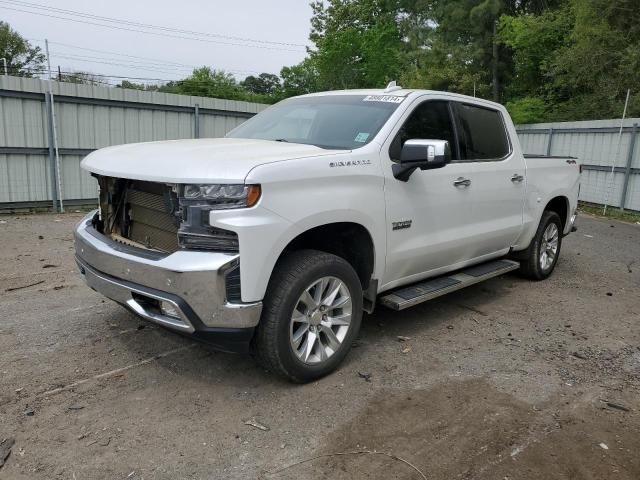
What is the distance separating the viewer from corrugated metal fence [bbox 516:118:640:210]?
1289 centimetres

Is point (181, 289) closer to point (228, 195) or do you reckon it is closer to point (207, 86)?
point (228, 195)

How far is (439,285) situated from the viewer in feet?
15.0

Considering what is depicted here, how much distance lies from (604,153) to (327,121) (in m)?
11.8

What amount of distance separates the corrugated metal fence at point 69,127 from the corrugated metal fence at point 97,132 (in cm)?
1

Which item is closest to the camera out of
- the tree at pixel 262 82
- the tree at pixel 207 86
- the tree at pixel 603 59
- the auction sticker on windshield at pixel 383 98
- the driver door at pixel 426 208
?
the driver door at pixel 426 208

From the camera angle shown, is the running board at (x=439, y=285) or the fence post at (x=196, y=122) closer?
the running board at (x=439, y=285)

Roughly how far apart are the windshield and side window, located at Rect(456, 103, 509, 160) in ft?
2.91

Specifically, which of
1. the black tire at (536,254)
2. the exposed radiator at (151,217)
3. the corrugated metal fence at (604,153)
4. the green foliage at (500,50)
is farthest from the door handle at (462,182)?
the corrugated metal fence at (604,153)

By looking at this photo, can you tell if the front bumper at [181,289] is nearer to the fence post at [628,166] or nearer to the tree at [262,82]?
the fence post at [628,166]

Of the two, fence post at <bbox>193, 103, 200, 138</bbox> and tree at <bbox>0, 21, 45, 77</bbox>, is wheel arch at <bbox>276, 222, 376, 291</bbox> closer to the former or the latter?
fence post at <bbox>193, 103, 200, 138</bbox>

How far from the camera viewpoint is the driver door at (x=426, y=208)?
13.2 ft

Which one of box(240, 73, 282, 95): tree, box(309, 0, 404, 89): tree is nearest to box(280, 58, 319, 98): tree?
box(240, 73, 282, 95): tree

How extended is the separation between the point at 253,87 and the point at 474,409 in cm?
8453

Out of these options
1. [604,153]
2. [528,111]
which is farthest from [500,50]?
[604,153]
